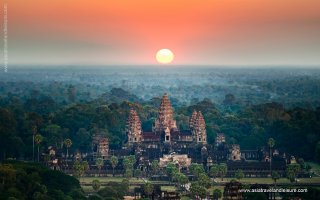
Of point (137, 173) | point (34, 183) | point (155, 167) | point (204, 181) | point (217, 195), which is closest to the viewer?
point (34, 183)

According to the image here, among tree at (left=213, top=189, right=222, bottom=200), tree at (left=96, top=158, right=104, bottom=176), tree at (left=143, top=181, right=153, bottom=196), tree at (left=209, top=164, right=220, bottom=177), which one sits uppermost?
tree at (left=96, top=158, right=104, bottom=176)

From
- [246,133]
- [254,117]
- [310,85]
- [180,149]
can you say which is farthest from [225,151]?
[310,85]

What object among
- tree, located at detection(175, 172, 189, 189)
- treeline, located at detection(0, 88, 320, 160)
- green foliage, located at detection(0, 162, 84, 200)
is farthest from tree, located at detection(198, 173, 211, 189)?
treeline, located at detection(0, 88, 320, 160)

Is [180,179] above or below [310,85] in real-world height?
below

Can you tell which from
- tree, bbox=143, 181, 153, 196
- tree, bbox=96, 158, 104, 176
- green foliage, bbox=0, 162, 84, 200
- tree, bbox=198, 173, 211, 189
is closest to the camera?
green foliage, bbox=0, 162, 84, 200

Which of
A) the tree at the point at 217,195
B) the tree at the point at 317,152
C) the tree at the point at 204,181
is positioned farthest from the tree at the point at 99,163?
the tree at the point at 317,152

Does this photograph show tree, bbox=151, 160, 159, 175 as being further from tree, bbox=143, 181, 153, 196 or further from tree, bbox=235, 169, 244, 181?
tree, bbox=143, 181, 153, 196

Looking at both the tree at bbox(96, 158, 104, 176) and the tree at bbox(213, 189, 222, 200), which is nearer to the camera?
the tree at bbox(213, 189, 222, 200)

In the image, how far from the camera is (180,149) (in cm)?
6406

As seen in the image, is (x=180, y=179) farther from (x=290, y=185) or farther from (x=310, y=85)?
(x=310, y=85)

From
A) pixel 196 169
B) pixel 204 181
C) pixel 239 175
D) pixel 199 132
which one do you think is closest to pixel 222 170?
pixel 239 175

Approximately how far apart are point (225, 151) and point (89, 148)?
10243 mm

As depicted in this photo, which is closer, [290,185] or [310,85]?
[290,185]

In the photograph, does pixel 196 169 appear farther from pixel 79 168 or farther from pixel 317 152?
pixel 317 152
